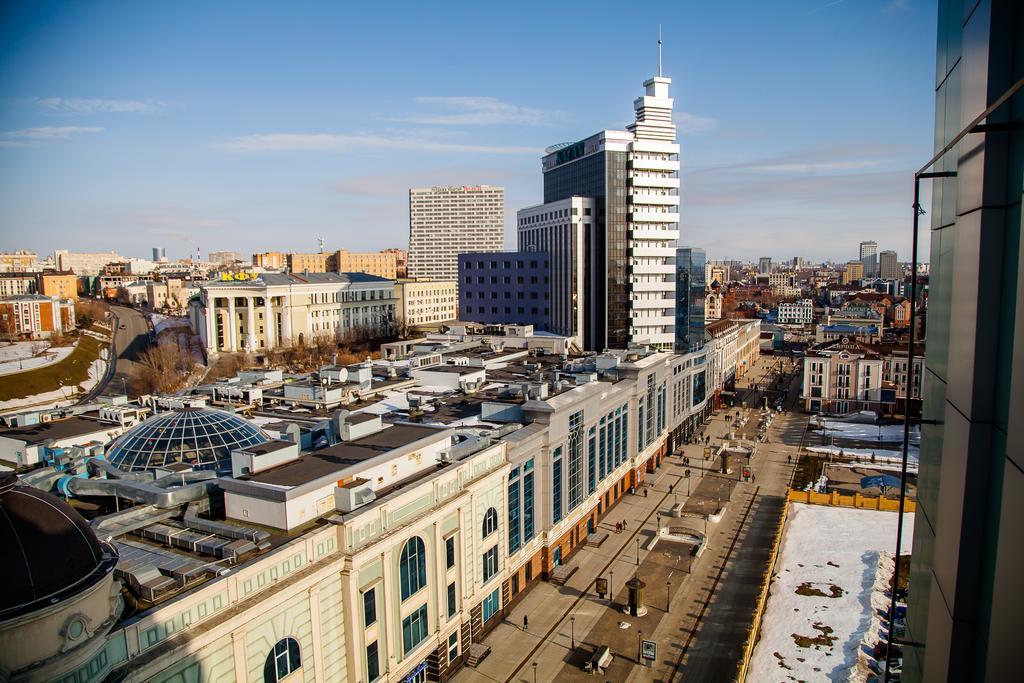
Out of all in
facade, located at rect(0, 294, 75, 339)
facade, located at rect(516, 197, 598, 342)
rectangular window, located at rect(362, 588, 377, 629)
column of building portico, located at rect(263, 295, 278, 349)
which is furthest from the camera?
column of building portico, located at rect(263, 295, 278, 349)

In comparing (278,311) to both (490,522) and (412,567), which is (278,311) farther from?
(412,567)

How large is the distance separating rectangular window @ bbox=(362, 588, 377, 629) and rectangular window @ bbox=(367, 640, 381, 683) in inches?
36.2

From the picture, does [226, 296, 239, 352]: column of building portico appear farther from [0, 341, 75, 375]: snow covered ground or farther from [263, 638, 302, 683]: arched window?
[263, 638, 302, 683]: arched window

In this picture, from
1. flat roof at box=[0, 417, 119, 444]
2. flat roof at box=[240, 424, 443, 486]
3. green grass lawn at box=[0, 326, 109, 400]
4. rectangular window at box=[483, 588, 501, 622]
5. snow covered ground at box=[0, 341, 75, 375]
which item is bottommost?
rectangular window at box=[483, 588, 501, 622]

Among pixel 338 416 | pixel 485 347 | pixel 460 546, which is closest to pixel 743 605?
pixel 460 546

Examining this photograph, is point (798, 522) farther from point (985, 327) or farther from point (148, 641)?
point (985, 327)

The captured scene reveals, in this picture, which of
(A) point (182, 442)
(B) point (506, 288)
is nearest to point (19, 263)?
(B) point (506, 288)

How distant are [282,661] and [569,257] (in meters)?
71.9

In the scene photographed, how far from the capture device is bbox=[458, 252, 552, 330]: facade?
3674 inches

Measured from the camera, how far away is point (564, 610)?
37.8m

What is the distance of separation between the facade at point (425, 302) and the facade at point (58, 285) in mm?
66475

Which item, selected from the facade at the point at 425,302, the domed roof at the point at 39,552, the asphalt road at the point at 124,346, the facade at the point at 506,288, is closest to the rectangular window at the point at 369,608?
the domed roof at the point at 39,552

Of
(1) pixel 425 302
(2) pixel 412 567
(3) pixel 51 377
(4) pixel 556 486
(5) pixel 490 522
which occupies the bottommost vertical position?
(4) pixel 556 486

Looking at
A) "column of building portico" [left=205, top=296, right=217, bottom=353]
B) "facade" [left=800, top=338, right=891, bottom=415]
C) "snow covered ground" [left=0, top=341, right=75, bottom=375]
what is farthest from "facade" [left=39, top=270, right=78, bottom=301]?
"facade" [left=800, top=338, right=891, bottom=415]
